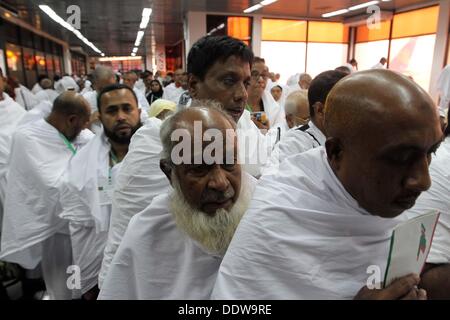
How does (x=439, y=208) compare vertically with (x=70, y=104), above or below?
below

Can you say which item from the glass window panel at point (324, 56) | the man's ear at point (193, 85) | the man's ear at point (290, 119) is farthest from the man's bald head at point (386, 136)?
the glass window panel at point (324, 56)

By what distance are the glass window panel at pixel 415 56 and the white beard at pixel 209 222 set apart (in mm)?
9758

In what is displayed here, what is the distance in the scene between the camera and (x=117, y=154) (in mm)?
2311

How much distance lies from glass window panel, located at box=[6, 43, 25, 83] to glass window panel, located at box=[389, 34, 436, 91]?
10.9 m

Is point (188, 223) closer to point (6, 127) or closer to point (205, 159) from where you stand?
point (205, 159)

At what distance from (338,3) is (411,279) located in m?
9.14

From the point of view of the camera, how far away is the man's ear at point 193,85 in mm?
1722

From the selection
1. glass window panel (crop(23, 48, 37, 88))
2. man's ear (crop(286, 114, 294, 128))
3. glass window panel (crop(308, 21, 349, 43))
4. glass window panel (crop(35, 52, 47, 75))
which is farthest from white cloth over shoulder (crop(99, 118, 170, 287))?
glass window panel (crop(35, 52, 47, 75))

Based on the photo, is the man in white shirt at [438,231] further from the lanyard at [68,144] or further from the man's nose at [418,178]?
the lanyard at [68,144]

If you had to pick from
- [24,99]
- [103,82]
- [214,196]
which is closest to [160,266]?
[214,196]

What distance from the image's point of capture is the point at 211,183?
3.65 feet

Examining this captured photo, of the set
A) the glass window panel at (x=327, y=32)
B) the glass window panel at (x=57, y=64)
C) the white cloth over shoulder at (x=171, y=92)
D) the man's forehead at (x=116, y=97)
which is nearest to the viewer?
the man's forehead at (x=116, y=97)

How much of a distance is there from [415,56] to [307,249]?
10413mm
